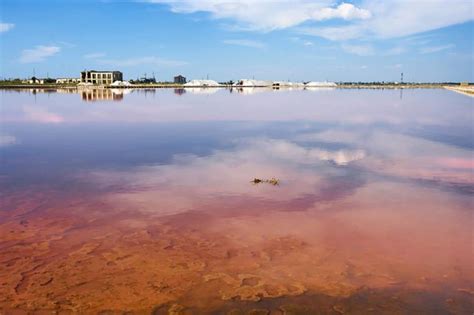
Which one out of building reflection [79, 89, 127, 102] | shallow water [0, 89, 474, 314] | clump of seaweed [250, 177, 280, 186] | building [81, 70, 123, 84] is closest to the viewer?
shallow water [0, 89, 474, 314]

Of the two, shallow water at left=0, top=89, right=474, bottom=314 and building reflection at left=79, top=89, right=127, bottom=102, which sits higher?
building reflection at left=79, top=89, right=127, bottom=102

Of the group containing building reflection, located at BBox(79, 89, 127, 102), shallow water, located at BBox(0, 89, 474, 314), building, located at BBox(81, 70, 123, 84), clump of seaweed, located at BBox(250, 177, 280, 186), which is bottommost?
shallow water, located at BBox(0, 89, 474, 314)

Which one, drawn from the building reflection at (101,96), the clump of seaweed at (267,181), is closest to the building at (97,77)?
the building reflection at (101,96)

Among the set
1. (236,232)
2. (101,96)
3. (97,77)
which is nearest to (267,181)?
(236,232)

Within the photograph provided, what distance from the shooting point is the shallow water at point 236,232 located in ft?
20.1

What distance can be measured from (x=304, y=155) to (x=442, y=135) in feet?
38.7

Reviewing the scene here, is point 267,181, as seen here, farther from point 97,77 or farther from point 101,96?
point 97,77

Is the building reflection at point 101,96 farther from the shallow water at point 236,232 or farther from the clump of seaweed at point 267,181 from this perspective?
the clump of seaweed at point 267,181

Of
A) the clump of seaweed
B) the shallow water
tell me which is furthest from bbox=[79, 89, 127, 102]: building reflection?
the clump of seaweed

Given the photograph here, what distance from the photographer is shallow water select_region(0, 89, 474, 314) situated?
20.1 feet

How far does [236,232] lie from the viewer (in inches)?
342

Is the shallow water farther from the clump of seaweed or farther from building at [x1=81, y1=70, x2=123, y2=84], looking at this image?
building at [x1=81, y1=70, x2=123, y2=84]

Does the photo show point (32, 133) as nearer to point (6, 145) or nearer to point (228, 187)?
point (6, 145)

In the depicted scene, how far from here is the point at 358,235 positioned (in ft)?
28.0
